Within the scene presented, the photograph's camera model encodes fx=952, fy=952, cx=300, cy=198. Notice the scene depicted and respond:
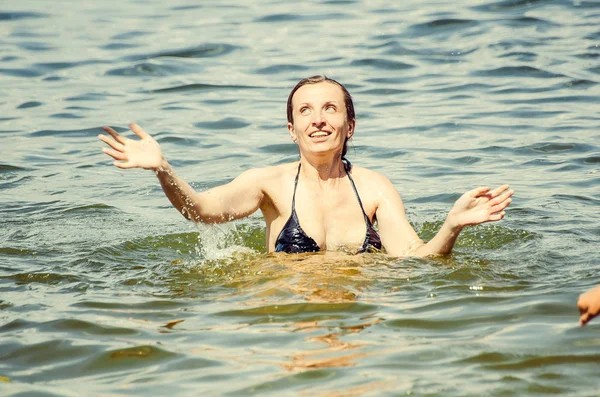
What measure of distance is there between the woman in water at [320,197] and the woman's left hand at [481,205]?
1.49 ft

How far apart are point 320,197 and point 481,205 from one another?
53.9 inches

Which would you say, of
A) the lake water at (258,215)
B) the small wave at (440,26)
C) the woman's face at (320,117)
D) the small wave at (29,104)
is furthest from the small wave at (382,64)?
the woman's face at (320,117)

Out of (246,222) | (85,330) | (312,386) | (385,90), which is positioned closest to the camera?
(312,386)

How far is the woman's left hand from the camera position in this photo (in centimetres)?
543

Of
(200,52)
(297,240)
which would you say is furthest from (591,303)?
(200,52)

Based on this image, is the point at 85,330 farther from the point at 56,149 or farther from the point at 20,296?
the point at 56,149

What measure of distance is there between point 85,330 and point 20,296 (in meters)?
0.87

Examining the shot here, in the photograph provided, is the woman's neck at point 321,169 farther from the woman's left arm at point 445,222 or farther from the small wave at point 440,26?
the small wave at point 440,26

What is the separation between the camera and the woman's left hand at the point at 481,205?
17.8ft

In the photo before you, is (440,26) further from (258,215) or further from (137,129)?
(137,129)

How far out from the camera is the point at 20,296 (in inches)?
219

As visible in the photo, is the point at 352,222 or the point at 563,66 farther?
the point at 563,66

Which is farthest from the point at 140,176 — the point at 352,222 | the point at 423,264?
the point at 423,264

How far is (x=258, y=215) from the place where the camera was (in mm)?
8477
